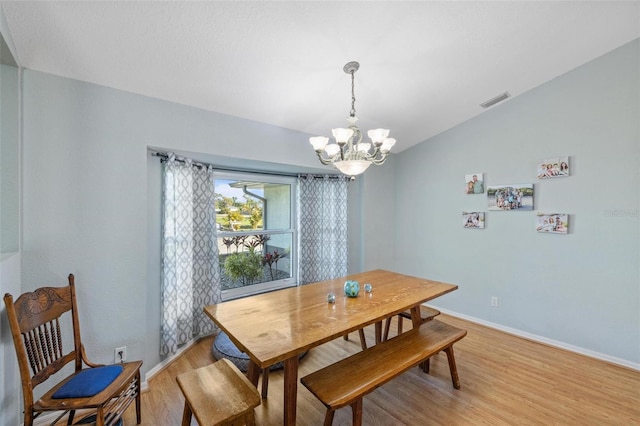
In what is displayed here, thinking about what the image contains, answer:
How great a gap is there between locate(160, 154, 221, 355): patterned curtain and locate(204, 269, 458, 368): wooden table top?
0.96 meters

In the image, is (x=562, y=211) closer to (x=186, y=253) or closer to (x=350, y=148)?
(x=350, y=148)

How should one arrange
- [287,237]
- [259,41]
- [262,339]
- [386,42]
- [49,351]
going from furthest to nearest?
[287,237] < [386,42] < [259,41] < [49,351] < [262,339]

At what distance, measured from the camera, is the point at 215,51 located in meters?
1.85

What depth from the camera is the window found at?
10.9ft

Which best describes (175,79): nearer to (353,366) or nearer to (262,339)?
(262,339)

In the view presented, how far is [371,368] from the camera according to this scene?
1.64 meters

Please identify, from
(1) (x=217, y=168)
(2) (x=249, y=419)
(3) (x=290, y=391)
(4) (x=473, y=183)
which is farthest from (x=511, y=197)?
(1) (x=217, y=168)

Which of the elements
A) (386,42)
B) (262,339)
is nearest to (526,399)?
(262,339)

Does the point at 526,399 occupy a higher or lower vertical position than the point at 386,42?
lower

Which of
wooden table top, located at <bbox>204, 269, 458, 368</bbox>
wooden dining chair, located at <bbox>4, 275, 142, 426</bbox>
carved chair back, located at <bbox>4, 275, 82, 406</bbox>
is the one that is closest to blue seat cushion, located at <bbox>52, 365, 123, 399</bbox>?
wooden dining chair, located at <bbox>4, 275, 142, 426</bbox>

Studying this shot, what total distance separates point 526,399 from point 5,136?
3991 mm

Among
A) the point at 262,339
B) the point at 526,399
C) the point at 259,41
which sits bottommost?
the point at 526,399

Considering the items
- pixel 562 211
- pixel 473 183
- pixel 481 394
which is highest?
pixel 473 183

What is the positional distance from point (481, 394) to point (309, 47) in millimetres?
2964
